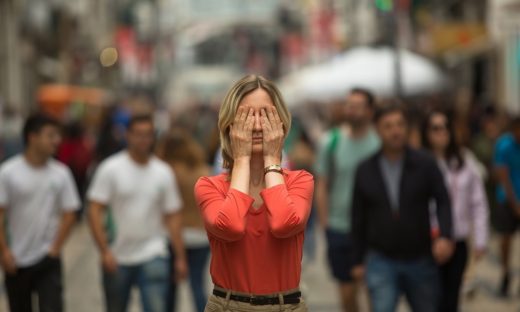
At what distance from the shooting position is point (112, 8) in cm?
A: 8800

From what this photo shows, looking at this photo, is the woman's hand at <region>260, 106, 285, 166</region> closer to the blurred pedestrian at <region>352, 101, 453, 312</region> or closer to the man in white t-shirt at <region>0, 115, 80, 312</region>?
the blurred pedestrian at <region>352, 101, 453, 312</region>

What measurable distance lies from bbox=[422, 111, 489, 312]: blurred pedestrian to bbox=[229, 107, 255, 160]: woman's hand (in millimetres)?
4389

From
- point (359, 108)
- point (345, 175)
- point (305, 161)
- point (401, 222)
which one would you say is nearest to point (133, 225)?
point (401, 222)

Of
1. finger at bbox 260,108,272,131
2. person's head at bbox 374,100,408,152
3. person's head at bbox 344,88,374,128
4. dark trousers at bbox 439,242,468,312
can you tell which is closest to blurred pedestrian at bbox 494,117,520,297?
person's head at bbox 344,88,374,128

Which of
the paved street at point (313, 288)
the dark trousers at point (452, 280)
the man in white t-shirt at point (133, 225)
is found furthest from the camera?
the paved street at point (313, 288)

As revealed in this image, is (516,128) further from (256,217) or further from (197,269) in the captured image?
(256,217)

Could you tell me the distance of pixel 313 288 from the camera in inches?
518

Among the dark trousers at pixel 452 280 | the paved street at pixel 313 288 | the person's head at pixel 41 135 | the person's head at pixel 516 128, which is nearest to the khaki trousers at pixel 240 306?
the person's head at pixel 41 135

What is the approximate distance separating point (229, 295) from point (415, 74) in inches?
649

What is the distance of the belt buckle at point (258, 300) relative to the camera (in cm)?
446

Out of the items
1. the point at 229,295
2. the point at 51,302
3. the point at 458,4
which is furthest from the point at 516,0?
the point at 458,4

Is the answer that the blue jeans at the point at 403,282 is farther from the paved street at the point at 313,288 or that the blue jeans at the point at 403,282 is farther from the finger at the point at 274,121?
the finger at the point at 274,121

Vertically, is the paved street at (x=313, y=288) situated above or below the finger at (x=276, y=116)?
below

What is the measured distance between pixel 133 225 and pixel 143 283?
41 cm
